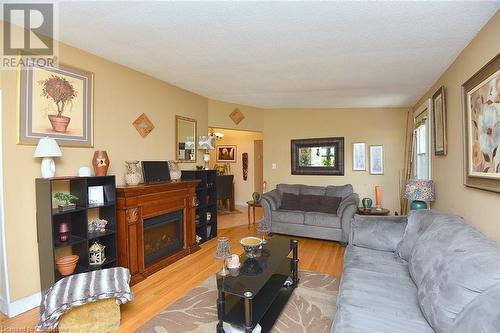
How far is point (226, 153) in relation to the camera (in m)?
7.66

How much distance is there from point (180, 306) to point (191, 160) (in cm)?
254

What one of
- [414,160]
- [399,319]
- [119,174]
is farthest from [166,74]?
[414,160]

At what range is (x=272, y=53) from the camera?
2.62m

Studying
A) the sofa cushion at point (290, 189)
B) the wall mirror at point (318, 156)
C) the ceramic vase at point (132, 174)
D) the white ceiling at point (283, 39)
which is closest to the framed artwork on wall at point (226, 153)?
the wall mirror at point (318, 156)

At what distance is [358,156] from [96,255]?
15.5ft

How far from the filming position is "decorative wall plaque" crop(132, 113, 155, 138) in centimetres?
338

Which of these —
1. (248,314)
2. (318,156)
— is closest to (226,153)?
(318,156)

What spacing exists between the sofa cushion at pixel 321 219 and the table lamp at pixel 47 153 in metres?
3.47

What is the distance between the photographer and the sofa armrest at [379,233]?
2527 millimetres

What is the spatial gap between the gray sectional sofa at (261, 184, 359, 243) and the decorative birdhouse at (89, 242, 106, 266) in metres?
2.61

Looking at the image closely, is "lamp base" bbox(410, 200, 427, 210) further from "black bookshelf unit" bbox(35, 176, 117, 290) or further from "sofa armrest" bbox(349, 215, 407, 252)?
"black bookshelf unit" bbox(35, 176, 117, 290)

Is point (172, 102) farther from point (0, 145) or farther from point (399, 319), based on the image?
point (399, 319)

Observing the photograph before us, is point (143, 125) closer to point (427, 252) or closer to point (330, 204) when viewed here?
point (330, 204)

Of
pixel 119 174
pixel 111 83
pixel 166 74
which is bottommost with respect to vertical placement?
pixel 119 174
